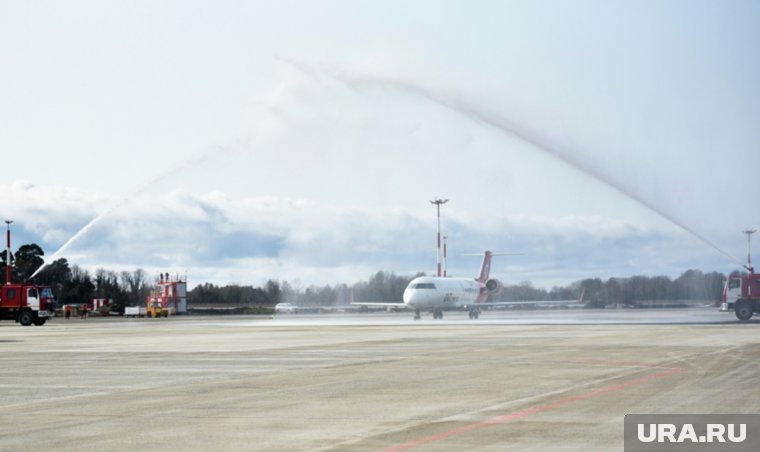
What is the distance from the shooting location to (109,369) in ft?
101

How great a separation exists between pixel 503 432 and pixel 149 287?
17355 centimetres

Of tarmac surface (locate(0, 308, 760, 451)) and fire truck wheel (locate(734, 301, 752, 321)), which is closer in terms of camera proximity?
tarmac surface (locate(0, 308, 760, 451))

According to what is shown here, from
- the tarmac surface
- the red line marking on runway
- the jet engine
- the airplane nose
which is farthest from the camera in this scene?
the jet engine

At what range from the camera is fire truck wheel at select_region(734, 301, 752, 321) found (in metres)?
77.4

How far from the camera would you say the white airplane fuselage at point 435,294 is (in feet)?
320

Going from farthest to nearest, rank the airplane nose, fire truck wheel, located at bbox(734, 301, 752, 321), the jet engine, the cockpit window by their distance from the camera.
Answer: the jet engine, the cockpit window, the airplane nose, fire truck wheel, located at bbox(734, 301, 752, 321)

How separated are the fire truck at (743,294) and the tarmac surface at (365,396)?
41.4 m

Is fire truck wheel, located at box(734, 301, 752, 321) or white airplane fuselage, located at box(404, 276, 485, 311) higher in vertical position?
white airplane fuselage, located at box(404, 276, 485, 311)

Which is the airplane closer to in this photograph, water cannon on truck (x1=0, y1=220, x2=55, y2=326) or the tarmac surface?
water cannon on truck (x1=0, y1=220, x2=55, y2=326)

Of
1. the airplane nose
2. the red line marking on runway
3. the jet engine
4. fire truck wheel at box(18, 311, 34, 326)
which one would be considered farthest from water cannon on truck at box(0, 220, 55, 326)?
the red line marking on runway

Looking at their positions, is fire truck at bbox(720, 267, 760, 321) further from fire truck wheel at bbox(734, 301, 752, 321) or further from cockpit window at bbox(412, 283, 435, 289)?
cockpit window at bbox(412, 283, 435, 289)

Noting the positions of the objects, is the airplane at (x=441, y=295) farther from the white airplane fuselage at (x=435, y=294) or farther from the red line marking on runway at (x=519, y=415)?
the red line marking on runway at (x=519, y=415)

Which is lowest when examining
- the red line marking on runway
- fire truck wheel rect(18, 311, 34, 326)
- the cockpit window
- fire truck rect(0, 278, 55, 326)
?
the red line marking on runway

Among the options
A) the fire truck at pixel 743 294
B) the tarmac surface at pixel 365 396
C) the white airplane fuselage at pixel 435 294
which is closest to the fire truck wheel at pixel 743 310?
the fire truck at pixel 743 294
